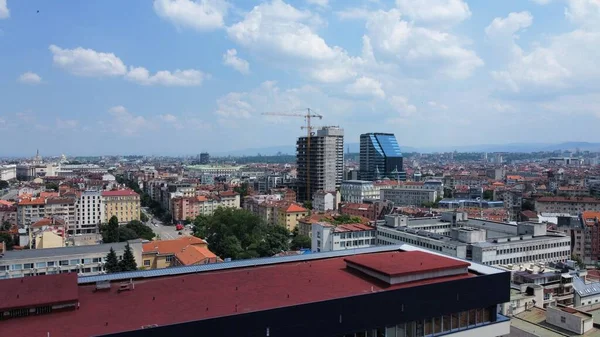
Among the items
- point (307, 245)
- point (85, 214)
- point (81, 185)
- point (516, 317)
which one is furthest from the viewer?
point (81, 185)

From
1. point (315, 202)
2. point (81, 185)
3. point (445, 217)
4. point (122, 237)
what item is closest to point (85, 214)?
point (122, 237)

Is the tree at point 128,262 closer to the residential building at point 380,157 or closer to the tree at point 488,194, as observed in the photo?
the tree at point 488,194

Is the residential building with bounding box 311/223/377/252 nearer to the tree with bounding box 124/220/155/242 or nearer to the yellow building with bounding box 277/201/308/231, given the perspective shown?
the yellow building with bounding box 277/201/308/231

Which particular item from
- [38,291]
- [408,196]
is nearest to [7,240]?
[38,291]

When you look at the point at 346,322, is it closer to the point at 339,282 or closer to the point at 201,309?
the point at 339,282

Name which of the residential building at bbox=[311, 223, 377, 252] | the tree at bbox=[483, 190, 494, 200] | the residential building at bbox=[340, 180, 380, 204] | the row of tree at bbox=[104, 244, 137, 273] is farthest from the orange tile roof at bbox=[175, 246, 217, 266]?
the tree at bbox=[483, 190, 494, 200]

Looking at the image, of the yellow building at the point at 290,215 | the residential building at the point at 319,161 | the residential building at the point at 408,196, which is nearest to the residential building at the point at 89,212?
the yellow building at the point at 290,215

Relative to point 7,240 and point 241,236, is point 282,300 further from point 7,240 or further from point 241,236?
point 7,240
